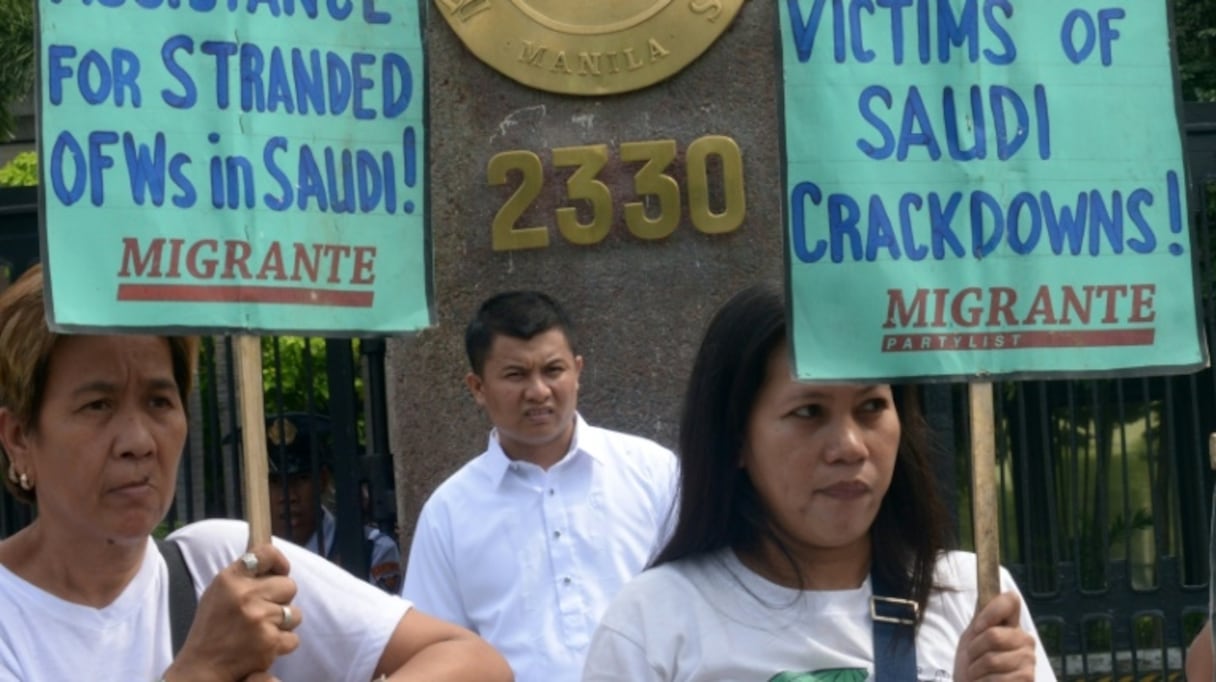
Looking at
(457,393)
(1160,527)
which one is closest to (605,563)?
(457,393)

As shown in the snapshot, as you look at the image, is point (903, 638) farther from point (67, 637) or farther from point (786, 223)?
point (67, 637)

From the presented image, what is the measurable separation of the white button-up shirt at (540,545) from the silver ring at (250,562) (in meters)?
2.32

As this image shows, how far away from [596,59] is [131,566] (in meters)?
3.59

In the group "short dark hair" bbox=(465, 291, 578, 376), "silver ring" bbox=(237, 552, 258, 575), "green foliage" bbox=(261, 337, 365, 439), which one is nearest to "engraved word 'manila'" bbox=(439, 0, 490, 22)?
"short dark hair" bbox=(465, 291, 578, 376)

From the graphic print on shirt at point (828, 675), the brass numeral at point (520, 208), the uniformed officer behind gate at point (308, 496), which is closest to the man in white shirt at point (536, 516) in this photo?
the brass numeral at point (520, 208)

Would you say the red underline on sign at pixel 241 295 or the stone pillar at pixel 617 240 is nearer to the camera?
the red underline on sign at pixel 241 295

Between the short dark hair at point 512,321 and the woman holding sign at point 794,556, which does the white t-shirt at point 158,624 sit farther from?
the short dark hair at point 512,321

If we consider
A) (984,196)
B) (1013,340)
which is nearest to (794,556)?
(1013,340)

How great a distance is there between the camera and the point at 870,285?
326 cm

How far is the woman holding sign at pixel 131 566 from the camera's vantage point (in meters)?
3.03

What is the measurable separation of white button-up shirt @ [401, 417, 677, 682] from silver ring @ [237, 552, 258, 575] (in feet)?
7.61

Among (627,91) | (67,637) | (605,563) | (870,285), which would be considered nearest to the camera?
(67,637)

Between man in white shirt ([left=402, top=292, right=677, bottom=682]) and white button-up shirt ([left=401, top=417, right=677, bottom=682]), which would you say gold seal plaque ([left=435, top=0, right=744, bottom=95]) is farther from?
white button-up shirt ([left=401, top=417, right=677, bottom=682])

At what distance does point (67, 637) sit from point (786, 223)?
1.12m
